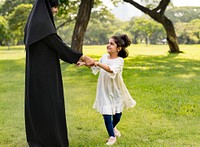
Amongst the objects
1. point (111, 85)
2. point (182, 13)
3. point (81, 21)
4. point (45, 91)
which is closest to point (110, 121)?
point (111, 85)

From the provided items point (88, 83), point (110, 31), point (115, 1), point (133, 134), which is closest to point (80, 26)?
point (88, 83)

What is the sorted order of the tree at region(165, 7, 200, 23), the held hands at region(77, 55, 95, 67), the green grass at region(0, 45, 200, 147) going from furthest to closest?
the tree at region(165, 7, 200, 23) < the green grass at region(0, 45, 200, 147) < the held hands at region(77, 55, 95, 67)

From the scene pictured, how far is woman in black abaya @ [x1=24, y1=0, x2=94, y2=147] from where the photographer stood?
3840 mm

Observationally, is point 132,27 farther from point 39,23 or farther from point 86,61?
point 39,23

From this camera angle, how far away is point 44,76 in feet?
13.0

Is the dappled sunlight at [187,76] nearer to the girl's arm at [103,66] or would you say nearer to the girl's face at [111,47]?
the girl's face at [111,47]

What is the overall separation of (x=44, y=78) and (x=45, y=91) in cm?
14

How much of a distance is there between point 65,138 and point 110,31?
189 ft

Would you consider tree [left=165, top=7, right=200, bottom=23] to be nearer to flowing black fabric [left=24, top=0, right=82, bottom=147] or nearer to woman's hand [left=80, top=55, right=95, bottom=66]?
woman's hand [left=80, top=55, right=95, bottom=66]

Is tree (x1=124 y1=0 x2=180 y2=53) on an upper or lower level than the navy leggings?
lower

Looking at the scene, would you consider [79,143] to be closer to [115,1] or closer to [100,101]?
[100,101]

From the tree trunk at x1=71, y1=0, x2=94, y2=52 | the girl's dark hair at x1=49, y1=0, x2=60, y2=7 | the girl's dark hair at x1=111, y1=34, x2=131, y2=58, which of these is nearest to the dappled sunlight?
the tree trunk at x1=71, y1=0, x2=94, y2=52

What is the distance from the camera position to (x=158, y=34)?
60406 mm

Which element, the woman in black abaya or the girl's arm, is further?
the girl's arm
